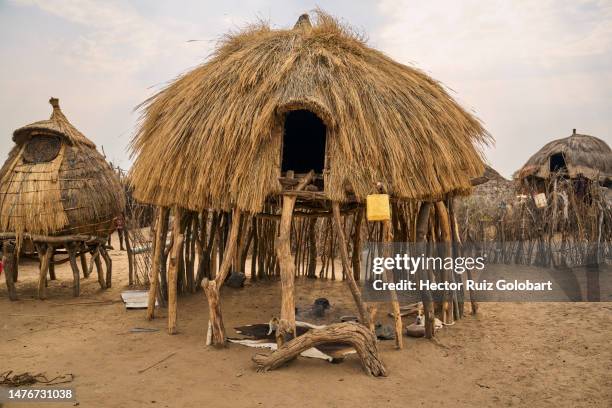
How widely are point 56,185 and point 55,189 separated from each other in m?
0.08

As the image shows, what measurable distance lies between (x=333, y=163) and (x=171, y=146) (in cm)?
193

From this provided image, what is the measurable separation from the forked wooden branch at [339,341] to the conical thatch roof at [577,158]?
11680mm

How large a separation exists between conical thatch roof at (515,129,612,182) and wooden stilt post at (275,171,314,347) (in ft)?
37.3

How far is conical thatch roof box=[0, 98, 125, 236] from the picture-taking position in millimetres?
8305

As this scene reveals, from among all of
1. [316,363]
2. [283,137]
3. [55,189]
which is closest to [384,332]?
[316,363]

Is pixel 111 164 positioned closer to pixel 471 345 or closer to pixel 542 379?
pixel 471 345

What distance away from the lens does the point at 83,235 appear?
866 cm

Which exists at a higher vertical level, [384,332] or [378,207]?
[378,207]

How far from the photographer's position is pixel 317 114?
232 inches

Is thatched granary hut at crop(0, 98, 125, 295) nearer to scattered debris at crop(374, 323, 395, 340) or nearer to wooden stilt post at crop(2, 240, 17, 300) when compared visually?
wooden stilt post at crop(2, 240, 17, 300)

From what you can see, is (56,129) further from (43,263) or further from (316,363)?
(316,363)

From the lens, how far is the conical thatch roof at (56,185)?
8.30m

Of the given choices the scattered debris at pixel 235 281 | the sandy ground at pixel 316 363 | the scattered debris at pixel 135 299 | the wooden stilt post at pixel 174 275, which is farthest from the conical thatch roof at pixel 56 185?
the wooden stilt post at pixel 174 275

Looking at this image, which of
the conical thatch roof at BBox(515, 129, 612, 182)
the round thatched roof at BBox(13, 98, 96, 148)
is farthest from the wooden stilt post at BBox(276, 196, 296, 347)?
the conical thatch roof at BBox(515, 129, 612, 182)
